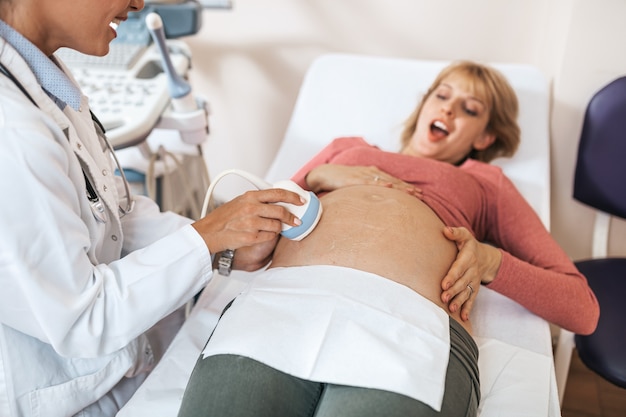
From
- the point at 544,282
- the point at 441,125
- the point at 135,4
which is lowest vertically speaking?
the point at 544,282

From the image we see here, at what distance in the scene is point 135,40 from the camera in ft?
6.45

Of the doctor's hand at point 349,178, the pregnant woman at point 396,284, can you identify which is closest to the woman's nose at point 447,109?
the pregnant woman at point 396,284

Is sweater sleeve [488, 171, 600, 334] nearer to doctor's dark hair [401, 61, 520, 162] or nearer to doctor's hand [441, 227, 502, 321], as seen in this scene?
doctor's hand [441, 227, 502, 321]

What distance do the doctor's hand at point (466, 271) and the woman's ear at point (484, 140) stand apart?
505 mm

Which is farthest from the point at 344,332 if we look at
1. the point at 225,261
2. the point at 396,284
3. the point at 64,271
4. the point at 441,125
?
the point at 441,125

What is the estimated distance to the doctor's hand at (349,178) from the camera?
1.46 meters

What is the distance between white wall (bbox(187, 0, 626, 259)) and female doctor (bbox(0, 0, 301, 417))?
A: 42.3 inches

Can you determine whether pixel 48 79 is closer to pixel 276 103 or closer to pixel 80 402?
pixel 80 402

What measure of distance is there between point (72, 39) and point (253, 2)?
1.40m

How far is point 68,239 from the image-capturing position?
91cm

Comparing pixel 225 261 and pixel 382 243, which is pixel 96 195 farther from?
pixel 382 243

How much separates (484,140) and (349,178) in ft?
1.60

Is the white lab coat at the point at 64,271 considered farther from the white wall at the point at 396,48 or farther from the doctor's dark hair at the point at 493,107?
the white wall at the point at 396,48

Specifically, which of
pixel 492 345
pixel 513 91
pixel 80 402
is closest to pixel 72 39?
pixel 80 402
